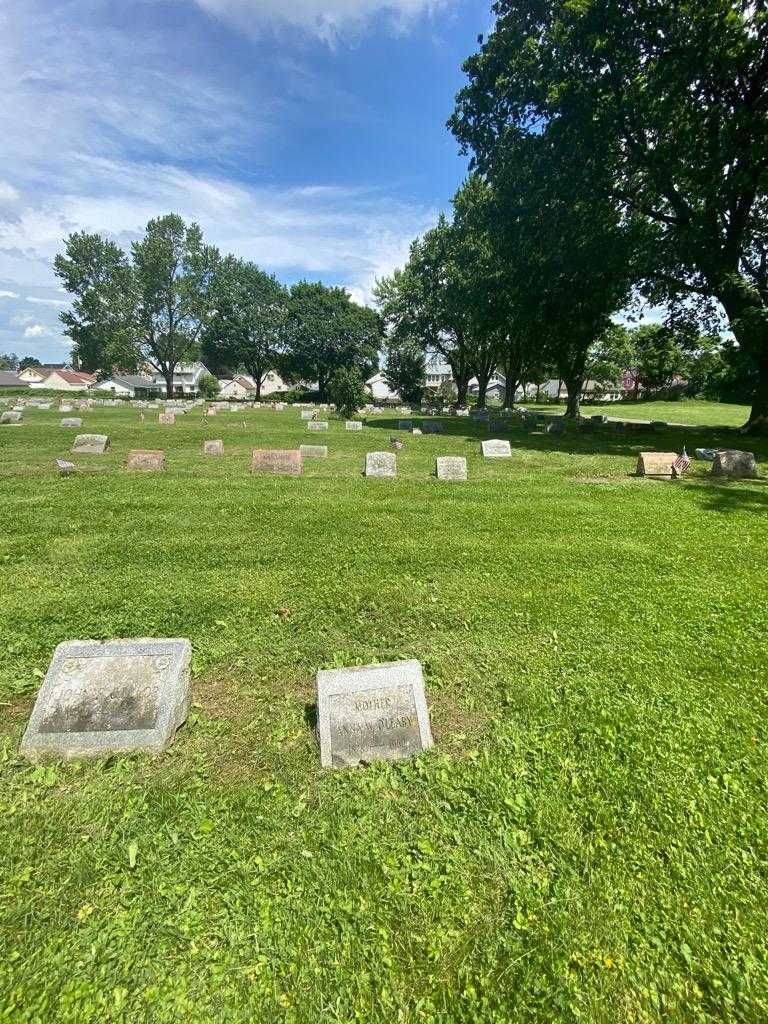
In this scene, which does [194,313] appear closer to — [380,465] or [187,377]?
[187,377]

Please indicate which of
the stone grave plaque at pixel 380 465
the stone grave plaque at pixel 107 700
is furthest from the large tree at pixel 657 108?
the stone grave plaque at pixel 107 700

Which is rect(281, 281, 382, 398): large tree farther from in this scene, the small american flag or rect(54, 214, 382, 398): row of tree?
the small american flag

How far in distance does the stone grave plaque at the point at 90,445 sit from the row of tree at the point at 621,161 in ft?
57.2

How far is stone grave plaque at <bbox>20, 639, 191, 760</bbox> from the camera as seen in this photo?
10.6ft

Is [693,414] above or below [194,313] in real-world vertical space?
below

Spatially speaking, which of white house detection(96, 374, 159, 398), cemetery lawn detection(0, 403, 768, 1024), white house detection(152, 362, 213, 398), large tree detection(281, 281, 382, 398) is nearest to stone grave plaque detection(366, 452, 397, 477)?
cemetery lawn detection(0, 403, 768, 1024)

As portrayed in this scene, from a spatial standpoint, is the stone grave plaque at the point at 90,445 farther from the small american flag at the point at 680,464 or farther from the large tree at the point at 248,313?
the large tree at the point at 248,313

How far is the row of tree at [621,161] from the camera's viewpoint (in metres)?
15.2

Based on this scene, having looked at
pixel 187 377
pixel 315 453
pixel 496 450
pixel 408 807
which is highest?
pixel 187 377

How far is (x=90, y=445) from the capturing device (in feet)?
47.2

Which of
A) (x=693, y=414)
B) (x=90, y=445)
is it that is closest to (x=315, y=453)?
(x=90, y=445)

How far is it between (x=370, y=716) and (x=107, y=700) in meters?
1.90

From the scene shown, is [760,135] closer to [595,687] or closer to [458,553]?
[458,553]

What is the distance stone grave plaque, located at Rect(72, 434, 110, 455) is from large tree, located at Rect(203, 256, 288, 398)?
47.4 metres
